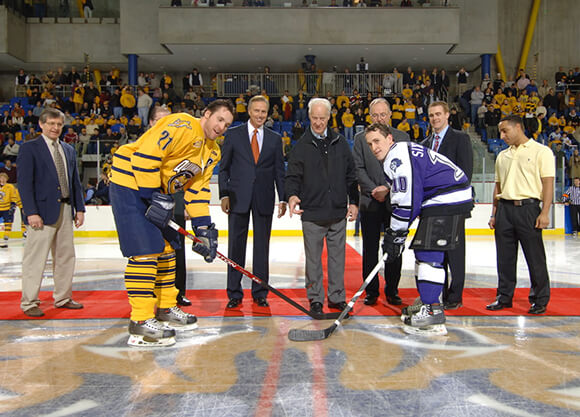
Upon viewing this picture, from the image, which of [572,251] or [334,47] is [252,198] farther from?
[334,47]

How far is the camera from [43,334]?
3.25 m

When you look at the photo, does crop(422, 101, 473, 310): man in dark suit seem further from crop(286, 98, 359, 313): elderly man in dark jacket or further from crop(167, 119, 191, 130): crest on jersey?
crop(167, 119, 191, 130): crest on jersey

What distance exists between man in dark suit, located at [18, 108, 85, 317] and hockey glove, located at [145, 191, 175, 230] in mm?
1348

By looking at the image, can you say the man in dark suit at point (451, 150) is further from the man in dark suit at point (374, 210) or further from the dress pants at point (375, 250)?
the dress pants at point (375, 250)

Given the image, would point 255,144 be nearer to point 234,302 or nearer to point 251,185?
point 251,185

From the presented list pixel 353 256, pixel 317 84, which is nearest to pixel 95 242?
pixel 353 256

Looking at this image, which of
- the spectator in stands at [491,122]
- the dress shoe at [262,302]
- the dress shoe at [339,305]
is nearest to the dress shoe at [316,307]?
the dress shoe at [339,305]

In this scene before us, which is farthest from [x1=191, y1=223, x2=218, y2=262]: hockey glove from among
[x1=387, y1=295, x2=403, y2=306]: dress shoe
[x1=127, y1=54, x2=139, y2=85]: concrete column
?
[x1=127, y1=54, x2=139, y2=85]: concrete column

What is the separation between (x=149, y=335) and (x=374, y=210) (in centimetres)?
202

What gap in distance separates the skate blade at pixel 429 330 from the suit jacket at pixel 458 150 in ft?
4.60

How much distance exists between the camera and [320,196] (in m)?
3.92

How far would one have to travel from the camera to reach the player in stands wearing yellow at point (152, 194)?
117 inches

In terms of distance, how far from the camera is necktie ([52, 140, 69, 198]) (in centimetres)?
405

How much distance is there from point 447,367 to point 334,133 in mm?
2079
